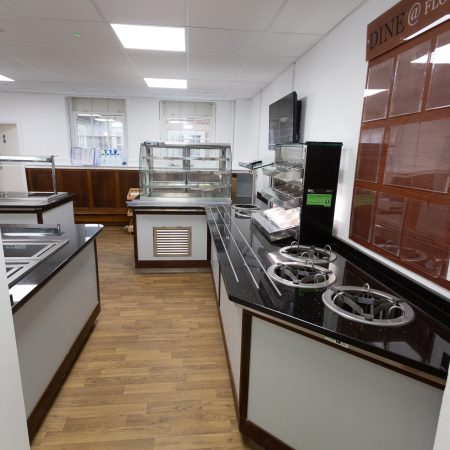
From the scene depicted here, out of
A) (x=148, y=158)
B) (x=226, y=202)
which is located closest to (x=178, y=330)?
(x=226, y=202)

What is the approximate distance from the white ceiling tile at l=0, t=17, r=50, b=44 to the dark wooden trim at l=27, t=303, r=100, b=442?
230 centimetres

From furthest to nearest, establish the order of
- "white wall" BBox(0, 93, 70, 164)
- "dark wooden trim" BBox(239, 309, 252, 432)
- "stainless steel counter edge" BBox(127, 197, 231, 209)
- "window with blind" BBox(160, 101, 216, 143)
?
1. "window with blind" BBox(160, 101, 216, 143)
2. "white wall" BBox(0, 93, 70, 164)
3. "stainless steel counter edge" BBox(127, 197, 231, 209)
4. "dark wooden trim" BBox(239, 309, 252, 432)

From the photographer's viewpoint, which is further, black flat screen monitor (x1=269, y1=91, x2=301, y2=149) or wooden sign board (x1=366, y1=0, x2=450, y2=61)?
black flat screen monitor (x1=269, y1=91, x2=301, y2=149)

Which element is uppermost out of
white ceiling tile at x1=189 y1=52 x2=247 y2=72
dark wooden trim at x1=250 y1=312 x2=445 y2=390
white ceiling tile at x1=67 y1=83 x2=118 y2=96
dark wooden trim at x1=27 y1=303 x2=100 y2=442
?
white ceiling tile at x1=67 y1=83 x2=118 y2=96

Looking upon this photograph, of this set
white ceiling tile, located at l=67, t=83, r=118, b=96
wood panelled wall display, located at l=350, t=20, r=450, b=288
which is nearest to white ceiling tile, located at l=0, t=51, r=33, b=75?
white ceiling tile, located at l=67, t=83, r=118, b=96

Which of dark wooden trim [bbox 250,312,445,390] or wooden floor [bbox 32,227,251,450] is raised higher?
dark wooden trim [bbox 250,312,445,390]

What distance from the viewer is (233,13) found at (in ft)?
6.97

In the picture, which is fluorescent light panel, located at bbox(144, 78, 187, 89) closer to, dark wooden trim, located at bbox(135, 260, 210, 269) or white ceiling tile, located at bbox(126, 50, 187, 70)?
white ceiling tile, located at bbox(126, 50, 187, 70)

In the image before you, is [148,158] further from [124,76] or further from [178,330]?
[178,330]

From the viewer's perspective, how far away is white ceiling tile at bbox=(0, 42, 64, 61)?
294 centimetres

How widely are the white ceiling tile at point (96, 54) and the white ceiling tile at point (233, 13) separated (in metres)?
1.11

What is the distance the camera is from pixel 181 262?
3.61 meters

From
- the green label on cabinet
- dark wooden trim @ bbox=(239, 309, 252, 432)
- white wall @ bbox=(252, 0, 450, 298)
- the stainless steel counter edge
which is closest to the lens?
dark wooden trim @ bbox=(239, 309, 252, 432)

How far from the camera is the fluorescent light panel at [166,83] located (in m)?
Answer: 4.28
